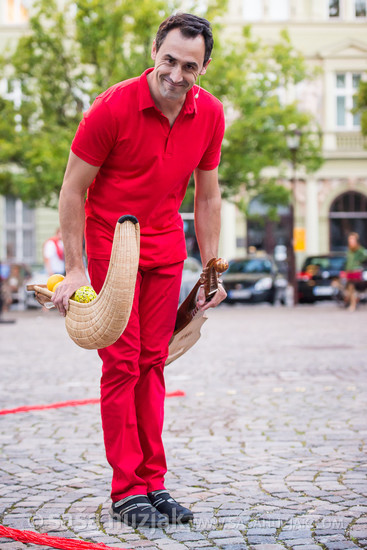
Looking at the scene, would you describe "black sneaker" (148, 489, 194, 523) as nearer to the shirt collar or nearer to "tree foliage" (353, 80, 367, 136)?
the shirt collar

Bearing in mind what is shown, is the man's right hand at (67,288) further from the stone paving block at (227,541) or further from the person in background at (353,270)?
the person in background at (353,270)

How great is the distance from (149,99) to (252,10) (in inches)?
1438

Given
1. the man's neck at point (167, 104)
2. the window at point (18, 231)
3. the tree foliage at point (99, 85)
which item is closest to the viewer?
the man's neck at point (167, 104)

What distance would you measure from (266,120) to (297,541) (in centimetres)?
2437

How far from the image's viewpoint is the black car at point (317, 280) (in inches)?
1071

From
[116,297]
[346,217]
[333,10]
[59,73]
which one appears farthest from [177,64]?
[333,10]

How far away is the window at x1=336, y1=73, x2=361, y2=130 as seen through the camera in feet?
128

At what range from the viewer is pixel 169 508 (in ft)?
13.0

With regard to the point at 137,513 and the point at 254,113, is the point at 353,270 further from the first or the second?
the point at 137,513

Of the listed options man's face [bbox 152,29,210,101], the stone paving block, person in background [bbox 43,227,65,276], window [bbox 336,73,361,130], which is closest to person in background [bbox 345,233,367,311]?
person in background [bbox 43,227,65,276]

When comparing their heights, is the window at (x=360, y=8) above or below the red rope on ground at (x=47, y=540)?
above

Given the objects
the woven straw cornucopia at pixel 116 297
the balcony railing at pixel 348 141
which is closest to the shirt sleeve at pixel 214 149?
the woven straw cornucopia at pixel 116 297

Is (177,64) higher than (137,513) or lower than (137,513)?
higher

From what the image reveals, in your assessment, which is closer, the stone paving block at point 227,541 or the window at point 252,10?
the stone paving block at point 227,541
